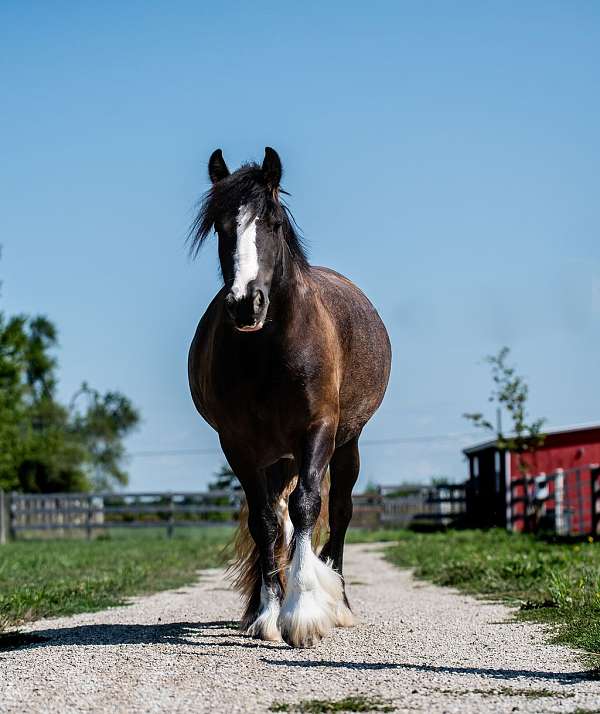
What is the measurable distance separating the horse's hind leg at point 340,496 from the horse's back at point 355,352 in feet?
0.84

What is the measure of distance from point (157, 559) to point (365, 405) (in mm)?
8593

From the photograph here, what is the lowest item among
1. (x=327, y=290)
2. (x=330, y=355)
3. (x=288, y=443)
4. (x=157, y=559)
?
(x=157, y=559)

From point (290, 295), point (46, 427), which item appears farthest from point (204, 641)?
point (46, 427)

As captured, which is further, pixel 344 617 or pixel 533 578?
pixel 533 578

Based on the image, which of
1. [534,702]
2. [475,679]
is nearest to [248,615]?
[475,679]

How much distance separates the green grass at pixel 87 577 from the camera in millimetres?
7961

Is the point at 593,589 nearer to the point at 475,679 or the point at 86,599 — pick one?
the point at 475,679

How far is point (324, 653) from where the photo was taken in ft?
17.7

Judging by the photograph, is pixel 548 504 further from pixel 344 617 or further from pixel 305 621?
pixel 305 621

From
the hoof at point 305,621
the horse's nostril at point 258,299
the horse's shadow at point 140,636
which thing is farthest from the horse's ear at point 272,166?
the horse's shadow at point 140,636

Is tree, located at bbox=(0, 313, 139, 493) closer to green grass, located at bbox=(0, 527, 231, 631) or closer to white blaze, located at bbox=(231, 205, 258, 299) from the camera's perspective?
green grass, located at bbox=(0, 527, 231, 631)

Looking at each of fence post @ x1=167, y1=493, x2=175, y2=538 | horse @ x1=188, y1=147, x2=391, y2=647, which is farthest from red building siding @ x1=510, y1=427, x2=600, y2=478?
horse @ x1=188, y1=147, x2=391, y2=647

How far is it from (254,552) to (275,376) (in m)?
1.78

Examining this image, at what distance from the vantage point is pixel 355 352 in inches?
275
